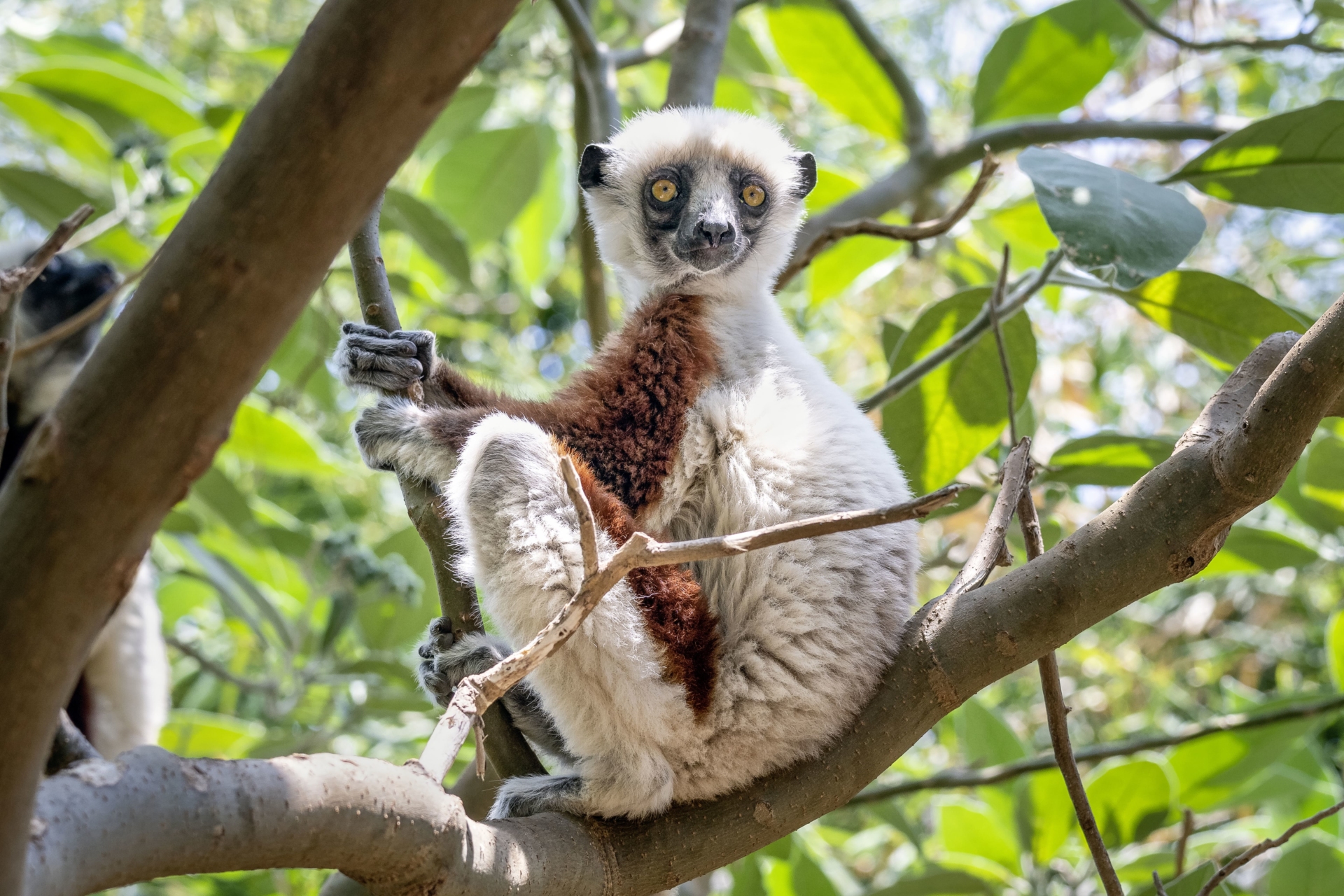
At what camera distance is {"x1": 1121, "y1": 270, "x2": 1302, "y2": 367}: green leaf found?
11.2 feet

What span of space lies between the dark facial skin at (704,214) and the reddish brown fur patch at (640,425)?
28 centimetres

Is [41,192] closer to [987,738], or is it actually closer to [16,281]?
[16,281]

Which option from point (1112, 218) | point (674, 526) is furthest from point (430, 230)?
point (1112, 218)

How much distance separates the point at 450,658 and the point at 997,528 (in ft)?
4.90

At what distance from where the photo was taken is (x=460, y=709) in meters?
1.92

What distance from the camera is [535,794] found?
9.17 ft

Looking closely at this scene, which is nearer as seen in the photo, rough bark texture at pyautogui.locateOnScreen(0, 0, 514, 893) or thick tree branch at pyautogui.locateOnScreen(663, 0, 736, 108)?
rough bark texture at pyautogui.locateOnScreen(0, 0, 514, 893)

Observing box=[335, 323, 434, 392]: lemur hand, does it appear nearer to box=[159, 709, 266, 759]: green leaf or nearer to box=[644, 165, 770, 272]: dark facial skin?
box=[644, 165, 770, 272]: dark facial skin

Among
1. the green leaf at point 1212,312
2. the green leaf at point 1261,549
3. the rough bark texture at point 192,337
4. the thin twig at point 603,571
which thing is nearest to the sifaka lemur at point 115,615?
the thin twig at point 603,571

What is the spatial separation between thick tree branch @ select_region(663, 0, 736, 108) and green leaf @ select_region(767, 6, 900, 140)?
560 millimetres

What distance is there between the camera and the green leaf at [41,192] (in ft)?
15.3

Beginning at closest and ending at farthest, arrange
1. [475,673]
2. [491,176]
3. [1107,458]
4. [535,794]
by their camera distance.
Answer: [535,794], [475,673], [1107,458], [491,176]

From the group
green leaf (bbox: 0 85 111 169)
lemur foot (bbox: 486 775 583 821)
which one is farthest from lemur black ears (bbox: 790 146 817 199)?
green leaf (bbox: 0 85 111 169)

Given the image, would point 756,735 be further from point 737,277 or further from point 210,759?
A: point 737,277
